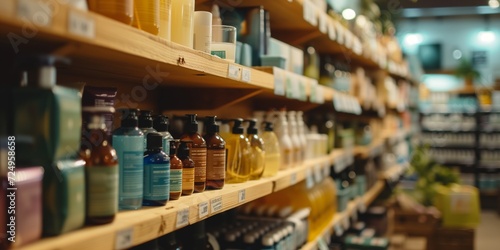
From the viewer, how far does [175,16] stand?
1442mm

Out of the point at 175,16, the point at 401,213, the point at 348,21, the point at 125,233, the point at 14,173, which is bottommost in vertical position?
the point at 401,213

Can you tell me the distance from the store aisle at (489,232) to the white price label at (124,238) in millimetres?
6230

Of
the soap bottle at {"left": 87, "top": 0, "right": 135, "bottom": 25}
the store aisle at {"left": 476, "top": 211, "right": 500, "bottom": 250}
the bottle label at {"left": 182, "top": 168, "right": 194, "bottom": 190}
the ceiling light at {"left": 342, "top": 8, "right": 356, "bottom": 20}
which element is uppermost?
the ceiling light at {"left": 342, "top": 8, "right": 356, "bottom": 20}

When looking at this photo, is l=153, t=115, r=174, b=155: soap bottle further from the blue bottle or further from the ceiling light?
the ceiling light

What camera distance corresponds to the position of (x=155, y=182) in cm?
133

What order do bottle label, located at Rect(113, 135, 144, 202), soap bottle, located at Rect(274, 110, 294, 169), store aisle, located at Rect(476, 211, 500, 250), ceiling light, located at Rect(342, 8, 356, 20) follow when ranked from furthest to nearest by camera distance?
store aisle, located at Rect(476, 211, 500, 250)
ceiling light, located at Rect(342, 8, 356, 20)
soap bottle, located at Rect(274, 110, 294, 169)
bottle label, located at Rect(113, 135, 144, 202)

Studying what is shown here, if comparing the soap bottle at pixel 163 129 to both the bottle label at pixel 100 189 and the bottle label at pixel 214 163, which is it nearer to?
the bottle label at pixel 214 163

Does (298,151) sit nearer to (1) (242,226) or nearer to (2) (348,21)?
(1) (242,226)

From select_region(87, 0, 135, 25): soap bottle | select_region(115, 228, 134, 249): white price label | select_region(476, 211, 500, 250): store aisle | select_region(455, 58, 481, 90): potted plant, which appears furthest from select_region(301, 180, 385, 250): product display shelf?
select_region(455, 58, 481, 90): potted plant

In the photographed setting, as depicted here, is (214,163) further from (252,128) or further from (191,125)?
(252,128)

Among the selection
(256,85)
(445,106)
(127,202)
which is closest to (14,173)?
(127,202)

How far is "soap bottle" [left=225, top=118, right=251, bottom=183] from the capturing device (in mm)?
1969

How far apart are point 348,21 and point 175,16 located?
2840mm

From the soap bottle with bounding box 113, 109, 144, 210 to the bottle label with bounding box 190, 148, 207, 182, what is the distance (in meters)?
0.34
